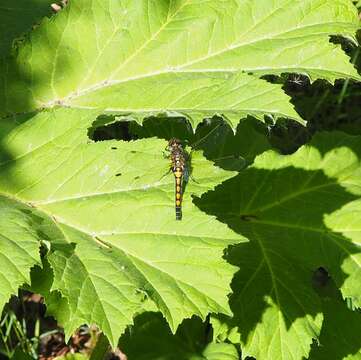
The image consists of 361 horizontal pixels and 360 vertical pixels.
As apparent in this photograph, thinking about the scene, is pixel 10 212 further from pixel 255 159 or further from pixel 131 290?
pixel 255 159

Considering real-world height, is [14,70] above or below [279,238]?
above

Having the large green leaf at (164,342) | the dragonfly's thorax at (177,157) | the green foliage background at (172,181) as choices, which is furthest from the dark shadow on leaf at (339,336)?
the dragonfly's thorax at (177,157)

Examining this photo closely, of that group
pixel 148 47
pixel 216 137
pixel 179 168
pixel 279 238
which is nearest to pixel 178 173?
pixel 179 168

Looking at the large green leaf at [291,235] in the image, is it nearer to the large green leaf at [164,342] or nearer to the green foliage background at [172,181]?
the green foliage background at [172,181]

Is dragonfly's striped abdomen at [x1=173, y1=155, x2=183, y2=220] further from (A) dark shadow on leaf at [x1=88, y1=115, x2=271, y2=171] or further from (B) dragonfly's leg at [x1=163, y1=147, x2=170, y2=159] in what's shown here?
(A) dark shadow on leaf at [x1=88, y1=115, x2=271, y2=171]

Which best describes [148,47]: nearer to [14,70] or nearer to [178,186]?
[14,70]

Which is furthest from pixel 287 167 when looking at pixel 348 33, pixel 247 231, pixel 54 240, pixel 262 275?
pixel 54 240
